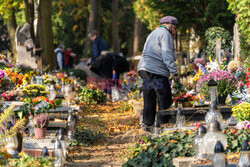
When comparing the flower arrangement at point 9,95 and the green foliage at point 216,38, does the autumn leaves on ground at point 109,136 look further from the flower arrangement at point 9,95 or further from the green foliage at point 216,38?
the green foliage at point 216,38

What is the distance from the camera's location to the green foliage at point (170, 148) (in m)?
5.55

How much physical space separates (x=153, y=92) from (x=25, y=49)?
28.7 ft

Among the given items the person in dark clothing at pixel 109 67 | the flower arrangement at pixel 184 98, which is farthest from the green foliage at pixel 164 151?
the person in dark clothing at pixel 109 67

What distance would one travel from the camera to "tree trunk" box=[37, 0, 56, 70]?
17516mm

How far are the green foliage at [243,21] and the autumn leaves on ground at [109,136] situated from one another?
3163 mm

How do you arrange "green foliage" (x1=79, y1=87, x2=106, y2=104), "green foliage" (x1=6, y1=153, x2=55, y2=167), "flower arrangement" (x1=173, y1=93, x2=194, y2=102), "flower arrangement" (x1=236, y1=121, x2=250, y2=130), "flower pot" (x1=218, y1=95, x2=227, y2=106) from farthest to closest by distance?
"green foliage" (x1=79, y1=87, x2=106, y2=104) < "flower arrangement" (x1=173, y1=93, x2=194, y2=102) < "flower pot" (x1=218, y1=95, x2=227, y2=106) < "flower arrangement" (x1=236, y1=121, x2=250, y2=130) < "green foliage" (x1=6, y1=153, x2=55, y2=167)

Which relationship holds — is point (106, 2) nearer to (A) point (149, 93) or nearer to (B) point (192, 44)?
(B) point (192, 44)

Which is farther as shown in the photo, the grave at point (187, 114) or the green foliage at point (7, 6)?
the green foliage at point (7, 6)

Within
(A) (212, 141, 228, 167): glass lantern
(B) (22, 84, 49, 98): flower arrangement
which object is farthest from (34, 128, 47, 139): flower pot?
(A) (212, 141, 228, 167): glass lantern

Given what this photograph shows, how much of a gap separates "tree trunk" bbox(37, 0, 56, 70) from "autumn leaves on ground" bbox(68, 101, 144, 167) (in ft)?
15.6

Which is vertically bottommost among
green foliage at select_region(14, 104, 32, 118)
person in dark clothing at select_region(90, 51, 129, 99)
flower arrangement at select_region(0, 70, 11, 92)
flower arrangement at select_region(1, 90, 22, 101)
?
green foliage at select_region(14, 104, 32, 118)

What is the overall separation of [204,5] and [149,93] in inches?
509

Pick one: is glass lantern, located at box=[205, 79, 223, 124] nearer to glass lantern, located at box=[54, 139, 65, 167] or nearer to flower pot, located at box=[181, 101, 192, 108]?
flower pot, located at box=[181, 101, 192, 108]

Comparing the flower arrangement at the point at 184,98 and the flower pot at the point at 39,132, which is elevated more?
the flower arrangement at the point at 184,98
